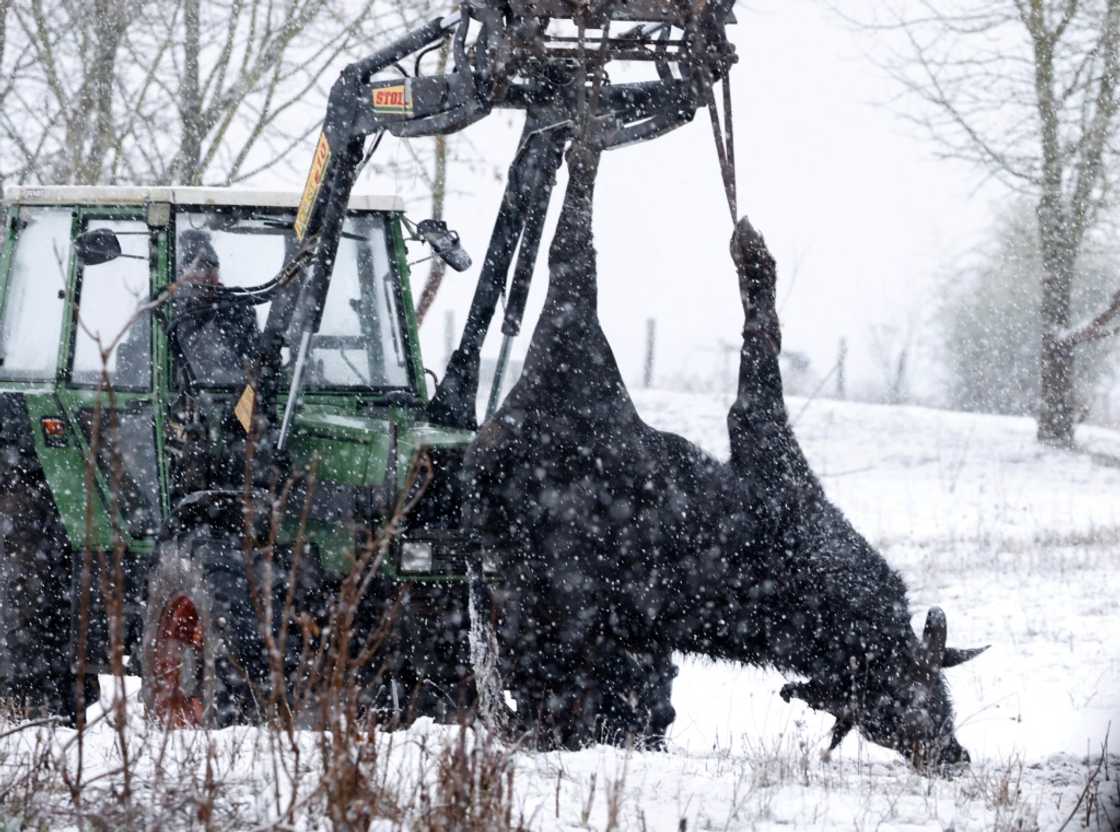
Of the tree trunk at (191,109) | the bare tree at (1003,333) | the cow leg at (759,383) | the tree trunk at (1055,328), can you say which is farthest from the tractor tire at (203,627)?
the bare tree at (1003,333)

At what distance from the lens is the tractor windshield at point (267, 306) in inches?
251

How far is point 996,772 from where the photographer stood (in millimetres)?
4871

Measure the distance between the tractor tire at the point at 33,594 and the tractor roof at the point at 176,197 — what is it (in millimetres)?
1231

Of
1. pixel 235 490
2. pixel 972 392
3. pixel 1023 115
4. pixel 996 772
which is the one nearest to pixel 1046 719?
pixel 996 772

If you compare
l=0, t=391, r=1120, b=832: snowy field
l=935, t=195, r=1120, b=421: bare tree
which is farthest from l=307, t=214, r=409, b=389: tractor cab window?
l=935, t=195, r=1120, b=421: bare tree

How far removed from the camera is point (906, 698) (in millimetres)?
4914

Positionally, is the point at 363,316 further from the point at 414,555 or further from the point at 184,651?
the point at 184,651

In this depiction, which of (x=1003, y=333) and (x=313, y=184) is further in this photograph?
(x=1003, y=333)

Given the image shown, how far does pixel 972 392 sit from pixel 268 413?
120 ft

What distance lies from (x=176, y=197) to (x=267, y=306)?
624mm

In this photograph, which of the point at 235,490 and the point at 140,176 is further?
the point at 140,176

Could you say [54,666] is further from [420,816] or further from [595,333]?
[420,816]

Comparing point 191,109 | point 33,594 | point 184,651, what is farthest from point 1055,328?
point 184,651

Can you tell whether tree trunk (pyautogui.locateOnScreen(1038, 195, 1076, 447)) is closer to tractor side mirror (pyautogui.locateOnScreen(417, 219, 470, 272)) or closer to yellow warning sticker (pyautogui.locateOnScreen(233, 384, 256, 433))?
tractor side mirror (pyautogui.locateOnScreen(417, 219, 470, 272))
